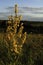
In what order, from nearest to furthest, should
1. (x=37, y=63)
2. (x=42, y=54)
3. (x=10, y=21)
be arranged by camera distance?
(x=10, y=21) < (x=37, y=63) < (x=42, y=54)

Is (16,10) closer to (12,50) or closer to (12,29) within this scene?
(12,29)

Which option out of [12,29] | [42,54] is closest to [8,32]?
[12,29]

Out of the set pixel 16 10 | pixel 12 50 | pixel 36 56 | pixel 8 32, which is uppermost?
pixel 16 10

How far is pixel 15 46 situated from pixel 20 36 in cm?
31

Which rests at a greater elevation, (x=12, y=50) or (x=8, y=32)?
(x=8, y=32)

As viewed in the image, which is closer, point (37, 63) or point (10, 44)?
point (10, 44)

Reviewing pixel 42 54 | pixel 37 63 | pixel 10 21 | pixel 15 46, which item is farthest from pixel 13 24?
pixel 42 54

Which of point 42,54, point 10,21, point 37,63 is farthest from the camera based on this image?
point 42,54

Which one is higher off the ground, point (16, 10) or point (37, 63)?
point (16, 10)

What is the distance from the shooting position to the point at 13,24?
8023 mm

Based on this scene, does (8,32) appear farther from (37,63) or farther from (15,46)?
(37,63)

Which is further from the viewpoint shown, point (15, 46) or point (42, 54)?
point (42, 54)

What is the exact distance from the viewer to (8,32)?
8.10 m

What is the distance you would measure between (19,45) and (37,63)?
4493mm
